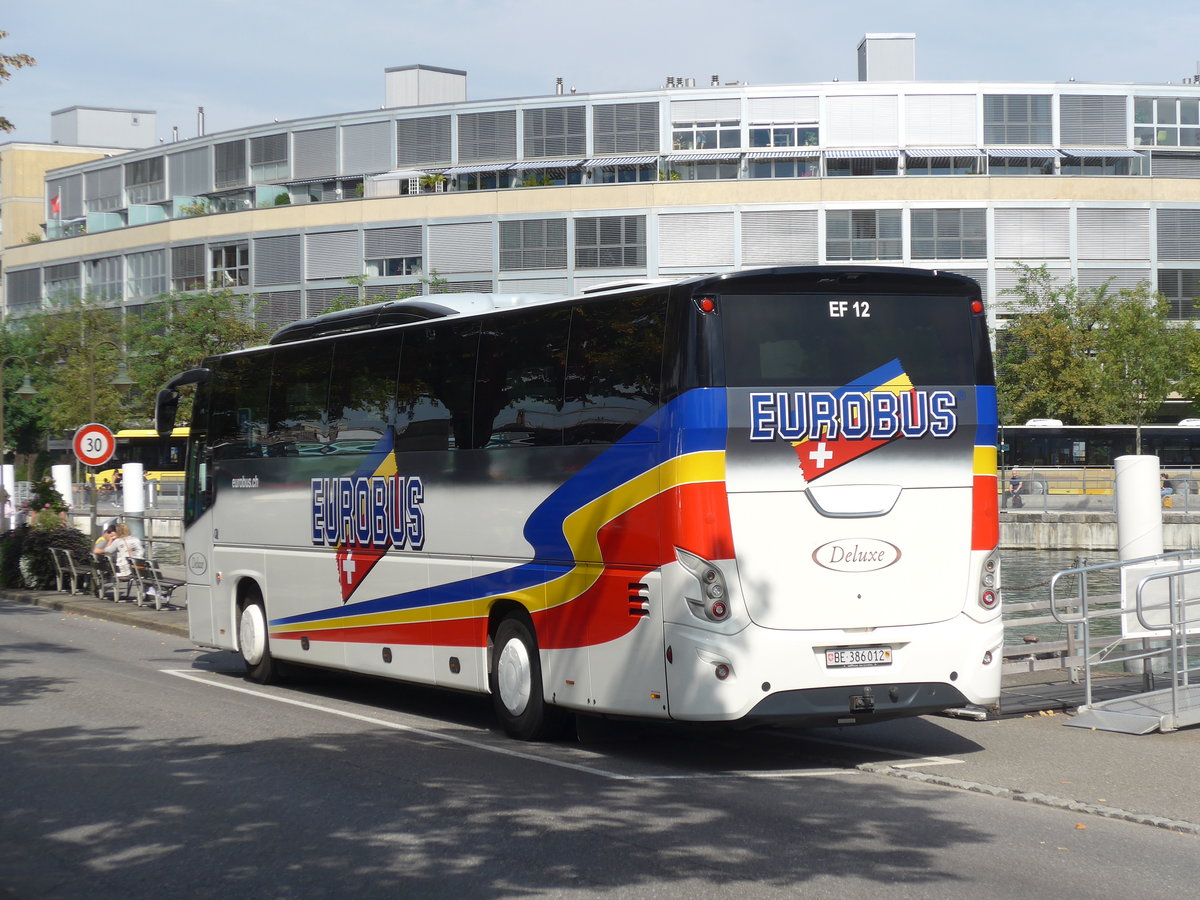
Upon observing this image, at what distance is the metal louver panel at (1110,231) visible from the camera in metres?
66.6

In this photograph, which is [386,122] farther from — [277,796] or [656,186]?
[277,796]

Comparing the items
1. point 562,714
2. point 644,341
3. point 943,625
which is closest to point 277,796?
point 562,714

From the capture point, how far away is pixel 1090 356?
64.4m

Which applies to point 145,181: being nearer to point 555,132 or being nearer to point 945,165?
point 555,132

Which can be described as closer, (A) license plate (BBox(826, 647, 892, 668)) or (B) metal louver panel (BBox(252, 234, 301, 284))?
(A) license plate (BBox(826, 647, 892, 668))

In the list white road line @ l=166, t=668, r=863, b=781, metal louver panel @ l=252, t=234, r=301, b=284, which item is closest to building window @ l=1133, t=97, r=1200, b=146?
metal louver panel @ l=252, t=234, r=301, b=284

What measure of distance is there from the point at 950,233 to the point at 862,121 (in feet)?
22.8

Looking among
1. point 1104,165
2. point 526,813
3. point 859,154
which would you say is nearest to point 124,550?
point 526,813

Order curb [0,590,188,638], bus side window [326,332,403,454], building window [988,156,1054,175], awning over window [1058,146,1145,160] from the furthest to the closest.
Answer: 1. building window [988,156,1054,175]
2. awning over window [1058,146,1145,160]
3. curb [0,590,188,638]
4. bus side window [326,332,403,454]

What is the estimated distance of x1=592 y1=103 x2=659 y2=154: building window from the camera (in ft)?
231

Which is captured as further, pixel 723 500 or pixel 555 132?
pixel 555 132

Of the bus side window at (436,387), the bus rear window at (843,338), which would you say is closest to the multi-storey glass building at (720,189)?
the bus side window at (436,387)

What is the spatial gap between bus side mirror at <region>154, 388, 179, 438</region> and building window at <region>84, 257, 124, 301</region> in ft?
225

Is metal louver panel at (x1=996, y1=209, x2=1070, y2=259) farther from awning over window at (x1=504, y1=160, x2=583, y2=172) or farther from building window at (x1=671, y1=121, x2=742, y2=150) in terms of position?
awning over window at (x1=504, y1=160, x2=583, y2=172)
